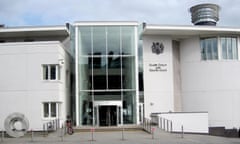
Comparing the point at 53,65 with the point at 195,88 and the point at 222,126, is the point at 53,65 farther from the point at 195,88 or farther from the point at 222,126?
the point at 222,126

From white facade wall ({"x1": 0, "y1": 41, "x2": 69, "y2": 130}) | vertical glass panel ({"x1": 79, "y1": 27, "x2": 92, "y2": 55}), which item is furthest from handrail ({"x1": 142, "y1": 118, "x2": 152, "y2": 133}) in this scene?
vertical glass panel ({"x1": 79, "y1": 27, "x2": 92, "y2": 55})

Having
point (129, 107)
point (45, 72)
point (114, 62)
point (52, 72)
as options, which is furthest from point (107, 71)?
point (45, 72)

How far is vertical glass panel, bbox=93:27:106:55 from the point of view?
124ft

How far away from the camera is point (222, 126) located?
40000 millimetres

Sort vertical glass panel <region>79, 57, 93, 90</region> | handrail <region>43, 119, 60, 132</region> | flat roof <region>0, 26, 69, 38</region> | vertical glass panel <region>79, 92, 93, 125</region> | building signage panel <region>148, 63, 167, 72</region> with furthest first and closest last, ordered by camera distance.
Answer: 1. building signage panel <region>148, 63, 167, 72</region>
2. flat roof <region>0, 26, 69, 38</region>
3. vertical glass panel <region>79, 57, 93, 90</region>
4. vertical glass panel <region>79, 92, 93, 125</region>
5. handrail <region>43, 119, 60, 132</region>

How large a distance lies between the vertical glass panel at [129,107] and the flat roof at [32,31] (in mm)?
8637

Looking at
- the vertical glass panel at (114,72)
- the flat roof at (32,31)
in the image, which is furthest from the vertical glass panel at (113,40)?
the flat roof at (32,31)

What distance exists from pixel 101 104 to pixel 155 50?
27.1ft

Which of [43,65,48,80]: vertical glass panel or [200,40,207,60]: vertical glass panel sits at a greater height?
Result: [200,40,207,60]: vertical glass panel

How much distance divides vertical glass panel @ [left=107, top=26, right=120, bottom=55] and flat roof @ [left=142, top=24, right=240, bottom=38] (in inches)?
113

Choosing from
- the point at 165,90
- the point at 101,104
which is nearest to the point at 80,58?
the point at 101,104

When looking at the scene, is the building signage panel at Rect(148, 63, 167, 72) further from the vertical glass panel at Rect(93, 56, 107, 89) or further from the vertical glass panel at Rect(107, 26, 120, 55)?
the vertical glass panel at Rect(93, 56, 107, 89)

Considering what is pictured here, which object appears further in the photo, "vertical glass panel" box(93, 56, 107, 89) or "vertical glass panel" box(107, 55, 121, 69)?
"vertical glass panel" box(107, 55, 121, 69)

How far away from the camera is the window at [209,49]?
4088 centimetres
